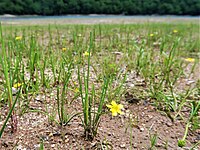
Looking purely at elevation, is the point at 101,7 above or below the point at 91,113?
above

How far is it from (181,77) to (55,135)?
1262mm

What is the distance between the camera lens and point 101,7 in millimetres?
15180

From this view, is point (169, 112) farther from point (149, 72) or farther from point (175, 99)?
point (149, 72)

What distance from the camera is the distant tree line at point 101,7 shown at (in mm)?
13320

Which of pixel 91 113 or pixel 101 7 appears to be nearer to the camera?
pixel 91 113

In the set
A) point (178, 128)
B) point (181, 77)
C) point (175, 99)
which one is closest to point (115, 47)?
point (181, 77)

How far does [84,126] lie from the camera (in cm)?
105

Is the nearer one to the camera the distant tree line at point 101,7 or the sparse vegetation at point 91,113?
the sparse vegetation at point 91,113

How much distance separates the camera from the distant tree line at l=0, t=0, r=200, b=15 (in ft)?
43.7

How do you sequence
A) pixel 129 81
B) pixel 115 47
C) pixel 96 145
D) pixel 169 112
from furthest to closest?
pixel 115 47, pixel 129 81, pixel 169 112, pixel 96 145

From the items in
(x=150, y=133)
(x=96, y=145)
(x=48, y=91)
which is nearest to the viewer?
(x=96, y=145)

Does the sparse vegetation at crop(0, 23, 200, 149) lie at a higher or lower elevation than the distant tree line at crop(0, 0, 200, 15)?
lower

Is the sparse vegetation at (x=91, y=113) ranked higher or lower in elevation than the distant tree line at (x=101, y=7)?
lower

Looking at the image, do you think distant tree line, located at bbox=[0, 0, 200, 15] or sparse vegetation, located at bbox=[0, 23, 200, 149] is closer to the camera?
sparse vegetation, located at bbox=[0, 23, 200, 149]
